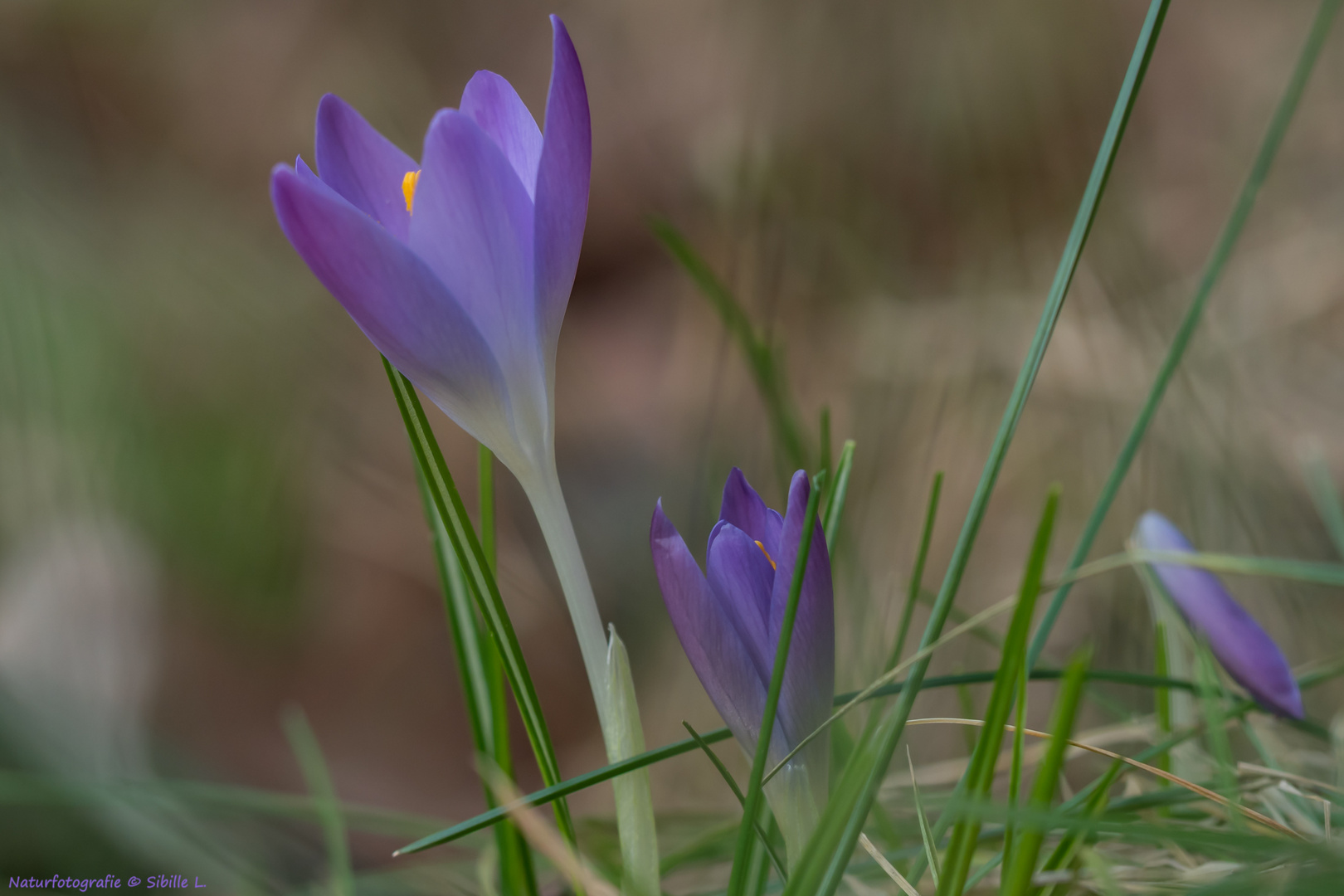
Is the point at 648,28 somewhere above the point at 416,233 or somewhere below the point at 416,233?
above

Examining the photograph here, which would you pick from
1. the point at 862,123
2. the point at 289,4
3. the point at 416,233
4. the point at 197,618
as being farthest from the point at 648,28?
the point at 416,233

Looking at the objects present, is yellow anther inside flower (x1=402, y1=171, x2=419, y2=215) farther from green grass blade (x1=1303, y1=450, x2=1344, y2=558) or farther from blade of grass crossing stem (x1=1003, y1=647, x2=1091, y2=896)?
green grass blade (x1=1303, y1=450, x2=1344, y2=558)

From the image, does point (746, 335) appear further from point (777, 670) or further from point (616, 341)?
point (616, 341)

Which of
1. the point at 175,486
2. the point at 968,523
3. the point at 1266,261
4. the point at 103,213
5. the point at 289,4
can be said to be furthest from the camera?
the point at 289,4

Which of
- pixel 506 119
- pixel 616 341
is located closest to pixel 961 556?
pixel 506 119

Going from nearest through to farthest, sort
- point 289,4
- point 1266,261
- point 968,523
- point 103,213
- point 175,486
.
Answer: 1. point 968,523
2. point 1266,261
3. point 175,486
4. point 103,213
5. point 289,4

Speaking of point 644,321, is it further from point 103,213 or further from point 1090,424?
point 103,213

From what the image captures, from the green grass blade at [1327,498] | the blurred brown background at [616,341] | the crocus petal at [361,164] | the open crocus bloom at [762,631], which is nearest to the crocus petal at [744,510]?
the open crocus bloom at [762,631]

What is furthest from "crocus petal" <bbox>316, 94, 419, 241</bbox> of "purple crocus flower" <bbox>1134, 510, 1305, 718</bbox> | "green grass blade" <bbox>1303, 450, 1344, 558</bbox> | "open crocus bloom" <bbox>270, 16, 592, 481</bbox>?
"green grass blade" <bbox>1303, 450, 1344, 558</bbox>
